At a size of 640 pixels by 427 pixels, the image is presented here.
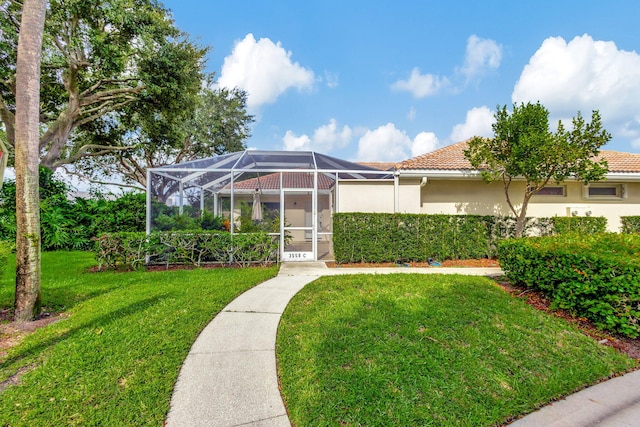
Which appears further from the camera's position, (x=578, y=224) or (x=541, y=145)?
(x=578, y=224)

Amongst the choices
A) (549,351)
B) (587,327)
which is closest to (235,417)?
(549,351)

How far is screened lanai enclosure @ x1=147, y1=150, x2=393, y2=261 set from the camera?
9453 mm

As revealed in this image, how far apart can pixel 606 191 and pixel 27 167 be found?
16423 mm

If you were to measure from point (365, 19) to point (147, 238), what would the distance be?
978 centimetres

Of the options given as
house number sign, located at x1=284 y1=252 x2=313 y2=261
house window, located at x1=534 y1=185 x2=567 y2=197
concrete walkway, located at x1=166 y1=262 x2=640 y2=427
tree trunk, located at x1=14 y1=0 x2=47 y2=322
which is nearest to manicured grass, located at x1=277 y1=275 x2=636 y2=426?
concrete walkway, located at x1=166 y1=262 x2=640 y2=427

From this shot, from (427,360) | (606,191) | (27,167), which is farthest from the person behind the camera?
(606,191)

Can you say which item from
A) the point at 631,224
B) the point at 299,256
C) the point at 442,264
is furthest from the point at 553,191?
the point at 299,256

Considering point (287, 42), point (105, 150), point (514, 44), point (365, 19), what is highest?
point (287, 42)

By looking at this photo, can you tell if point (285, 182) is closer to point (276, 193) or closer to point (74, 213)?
point (276, 193)

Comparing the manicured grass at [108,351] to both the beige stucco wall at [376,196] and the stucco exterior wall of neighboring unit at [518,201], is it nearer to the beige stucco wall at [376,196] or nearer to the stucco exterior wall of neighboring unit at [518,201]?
the beige stucco wall at [376,196]

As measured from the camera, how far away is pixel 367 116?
13047 millimetres

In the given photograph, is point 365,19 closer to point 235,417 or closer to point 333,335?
point 333,335

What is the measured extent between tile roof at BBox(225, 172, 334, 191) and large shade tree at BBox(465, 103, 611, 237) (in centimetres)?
501

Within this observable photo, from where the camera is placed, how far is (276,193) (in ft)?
32.5
